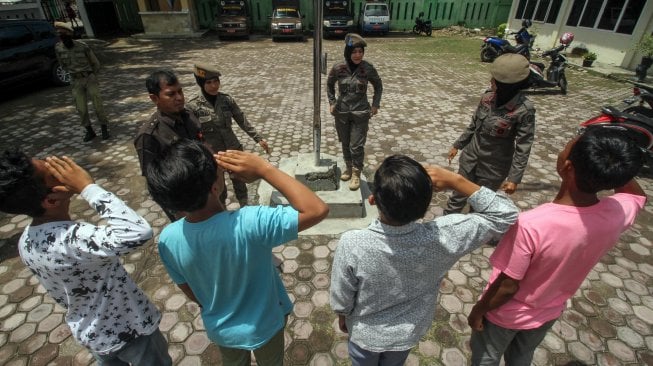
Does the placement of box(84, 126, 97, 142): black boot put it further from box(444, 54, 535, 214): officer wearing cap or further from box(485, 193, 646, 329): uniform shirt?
box(485, 193, 646, 329): uniform shirt

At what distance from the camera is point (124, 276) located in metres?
1.75

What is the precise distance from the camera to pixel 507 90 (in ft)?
9.23

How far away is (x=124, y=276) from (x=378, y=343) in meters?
1.38

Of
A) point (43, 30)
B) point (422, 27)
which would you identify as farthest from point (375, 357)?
point (422, 27)

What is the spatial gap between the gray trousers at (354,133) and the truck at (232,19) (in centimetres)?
1580

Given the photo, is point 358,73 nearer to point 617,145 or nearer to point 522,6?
point 617,145

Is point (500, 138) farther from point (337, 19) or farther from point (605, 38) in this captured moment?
point (337, 19)

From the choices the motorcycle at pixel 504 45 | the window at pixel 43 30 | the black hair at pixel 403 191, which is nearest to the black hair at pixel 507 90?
the black hair at pixel 403 191

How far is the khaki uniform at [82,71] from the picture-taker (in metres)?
5.69

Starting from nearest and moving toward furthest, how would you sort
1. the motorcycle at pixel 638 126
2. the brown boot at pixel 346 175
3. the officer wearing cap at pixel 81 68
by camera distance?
1. the brown boot at pixel 346 175
2. the motorcycle at pixel 638 126
3. the officer wearing cap at pixel 81 68

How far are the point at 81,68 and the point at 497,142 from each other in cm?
679

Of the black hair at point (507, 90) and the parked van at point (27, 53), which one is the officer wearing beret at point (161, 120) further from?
the parked van at point (27, 53)

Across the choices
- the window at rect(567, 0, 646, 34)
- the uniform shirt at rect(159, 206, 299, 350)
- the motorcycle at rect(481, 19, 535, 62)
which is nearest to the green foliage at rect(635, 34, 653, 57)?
the window at rect(567, 0, 646, 34)

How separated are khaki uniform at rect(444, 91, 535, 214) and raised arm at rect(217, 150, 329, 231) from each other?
2274mm
